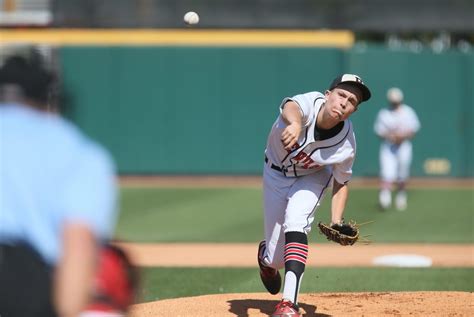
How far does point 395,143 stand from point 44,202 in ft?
44.1

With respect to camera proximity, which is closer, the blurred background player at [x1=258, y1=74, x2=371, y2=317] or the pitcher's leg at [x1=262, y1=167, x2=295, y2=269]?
the blurred background player at [x1=258, y1=74, x2=371, y2=317]

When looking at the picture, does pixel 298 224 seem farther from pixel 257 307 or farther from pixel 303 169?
pixel 257 307

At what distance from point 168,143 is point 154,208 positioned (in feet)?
17.9

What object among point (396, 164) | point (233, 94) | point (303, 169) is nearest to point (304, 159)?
point (303, 169)

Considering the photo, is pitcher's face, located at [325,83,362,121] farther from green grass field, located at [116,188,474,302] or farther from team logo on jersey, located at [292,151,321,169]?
green grass field, located at [116,188,474,302]

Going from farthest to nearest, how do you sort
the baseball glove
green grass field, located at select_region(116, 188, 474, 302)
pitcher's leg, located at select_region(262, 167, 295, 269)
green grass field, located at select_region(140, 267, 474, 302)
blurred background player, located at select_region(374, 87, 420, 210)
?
blurred background player, located at select_region(374, 87, 420, 210)
green grass field, located at select_region(116, 188, 474, 302)
green grass field, located at select_region(140, 267, 474, 302)
pitcher's leg, located at select_region(262, 167, 295, 269)
the baseball glove

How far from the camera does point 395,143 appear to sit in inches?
626

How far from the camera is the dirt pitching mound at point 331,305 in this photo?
6680 mm

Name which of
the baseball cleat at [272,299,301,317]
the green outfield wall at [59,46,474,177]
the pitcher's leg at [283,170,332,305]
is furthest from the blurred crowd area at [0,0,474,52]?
the baseball cleat at [272,299,301,317]

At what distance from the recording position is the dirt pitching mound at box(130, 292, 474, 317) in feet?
21.9

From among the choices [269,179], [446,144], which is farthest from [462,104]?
[269,179]

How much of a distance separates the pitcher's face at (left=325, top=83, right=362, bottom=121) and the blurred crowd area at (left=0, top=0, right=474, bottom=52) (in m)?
14.3

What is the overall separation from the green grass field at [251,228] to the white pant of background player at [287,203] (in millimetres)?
1923

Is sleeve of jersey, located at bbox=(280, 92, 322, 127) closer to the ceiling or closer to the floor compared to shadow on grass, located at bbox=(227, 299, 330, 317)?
closer to the ceiling
